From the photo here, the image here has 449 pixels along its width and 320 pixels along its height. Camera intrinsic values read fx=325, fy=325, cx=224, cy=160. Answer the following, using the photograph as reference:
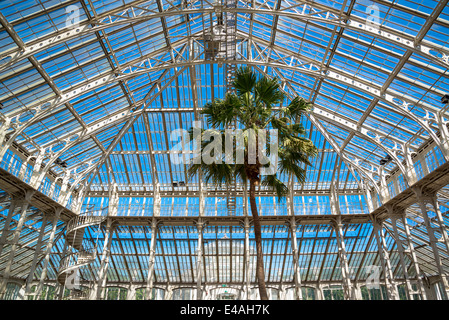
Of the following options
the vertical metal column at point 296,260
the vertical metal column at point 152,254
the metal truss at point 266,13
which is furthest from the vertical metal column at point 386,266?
the vertical metal column at point 152,254

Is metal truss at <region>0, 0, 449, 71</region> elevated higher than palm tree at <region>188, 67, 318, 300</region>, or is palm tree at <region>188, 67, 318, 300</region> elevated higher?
metal truss at <region>0, 0, 449, 71</region>

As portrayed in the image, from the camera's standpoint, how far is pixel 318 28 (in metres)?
21.4

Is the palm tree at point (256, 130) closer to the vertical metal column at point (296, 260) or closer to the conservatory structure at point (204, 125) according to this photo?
the conservatory structure at point (204, 125)

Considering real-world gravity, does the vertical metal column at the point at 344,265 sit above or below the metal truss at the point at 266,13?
below

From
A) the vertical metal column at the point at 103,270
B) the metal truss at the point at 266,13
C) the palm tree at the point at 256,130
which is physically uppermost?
the metal truss at the point at 266,13

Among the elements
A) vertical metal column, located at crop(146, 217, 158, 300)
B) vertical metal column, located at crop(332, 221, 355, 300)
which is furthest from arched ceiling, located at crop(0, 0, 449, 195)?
vertical metal column, located at crop(146, 217, 158, 300)

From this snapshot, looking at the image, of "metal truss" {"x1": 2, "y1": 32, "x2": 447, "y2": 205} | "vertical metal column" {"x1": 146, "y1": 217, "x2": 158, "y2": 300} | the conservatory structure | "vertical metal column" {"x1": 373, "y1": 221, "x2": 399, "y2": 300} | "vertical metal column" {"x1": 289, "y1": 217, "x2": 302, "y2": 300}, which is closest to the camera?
the conservatory structure

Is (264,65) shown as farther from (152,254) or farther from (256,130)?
(152,254)

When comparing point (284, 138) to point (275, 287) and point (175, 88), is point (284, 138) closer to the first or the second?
point (175, 88)

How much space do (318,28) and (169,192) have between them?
74.1 feet

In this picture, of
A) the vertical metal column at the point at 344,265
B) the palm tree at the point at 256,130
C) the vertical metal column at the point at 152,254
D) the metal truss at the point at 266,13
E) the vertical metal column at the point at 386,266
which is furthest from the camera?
the vertical metal column at the point at 344,265

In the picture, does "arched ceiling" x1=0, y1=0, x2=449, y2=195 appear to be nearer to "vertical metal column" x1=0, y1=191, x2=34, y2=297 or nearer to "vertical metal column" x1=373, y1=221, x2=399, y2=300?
"vertical metal column" x1=0, y1=191, x2=34, y2=297

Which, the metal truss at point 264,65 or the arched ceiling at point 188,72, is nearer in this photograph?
the arched ceiling at point 188,72

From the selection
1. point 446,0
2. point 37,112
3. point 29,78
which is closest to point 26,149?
point 37,112
